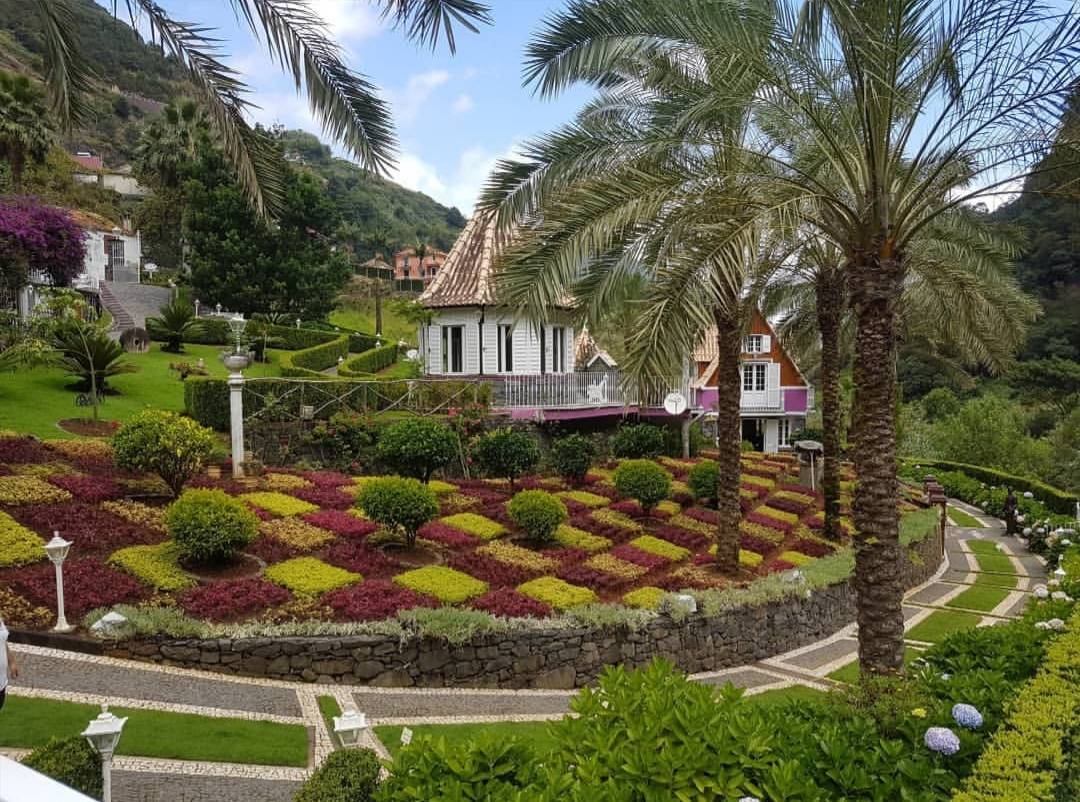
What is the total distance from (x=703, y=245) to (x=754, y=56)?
202 centimetres

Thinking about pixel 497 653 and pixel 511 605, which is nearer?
pixel 497 653

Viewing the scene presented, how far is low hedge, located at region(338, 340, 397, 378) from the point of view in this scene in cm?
3068

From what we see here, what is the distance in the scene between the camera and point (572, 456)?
17.4 meters

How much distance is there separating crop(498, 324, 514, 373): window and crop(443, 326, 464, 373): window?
126cm

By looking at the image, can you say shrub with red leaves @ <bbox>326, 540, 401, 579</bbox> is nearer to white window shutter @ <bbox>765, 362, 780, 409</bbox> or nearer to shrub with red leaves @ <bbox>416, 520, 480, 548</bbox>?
shrub with red leaves @ <bbox>416, 520, 480, 548</bbox>

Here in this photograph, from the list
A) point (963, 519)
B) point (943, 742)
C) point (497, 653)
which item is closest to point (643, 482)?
point (497, 653)

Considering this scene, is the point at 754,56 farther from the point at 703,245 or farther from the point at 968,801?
the point at 968,801

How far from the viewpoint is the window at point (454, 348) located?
22391mm

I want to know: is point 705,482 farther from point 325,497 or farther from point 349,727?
point 349,727

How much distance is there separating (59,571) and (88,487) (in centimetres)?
505

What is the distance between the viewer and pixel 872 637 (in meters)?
6.95

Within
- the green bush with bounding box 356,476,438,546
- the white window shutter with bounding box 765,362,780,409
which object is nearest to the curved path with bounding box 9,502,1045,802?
the green bush with bounding box 356,476,438,546

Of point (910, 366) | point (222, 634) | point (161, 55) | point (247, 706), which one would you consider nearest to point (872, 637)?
point (247, 706)

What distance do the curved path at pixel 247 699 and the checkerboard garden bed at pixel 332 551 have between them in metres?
1.02
